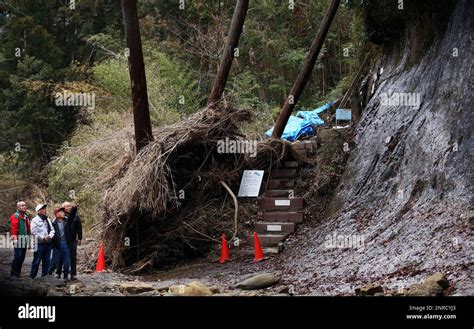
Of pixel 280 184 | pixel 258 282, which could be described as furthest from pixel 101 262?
pixel 280 184

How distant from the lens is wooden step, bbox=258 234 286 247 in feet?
60.2

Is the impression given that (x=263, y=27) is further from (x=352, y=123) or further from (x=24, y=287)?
(x=24, y=287)

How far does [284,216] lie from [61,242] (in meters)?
6.88

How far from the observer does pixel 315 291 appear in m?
12.6

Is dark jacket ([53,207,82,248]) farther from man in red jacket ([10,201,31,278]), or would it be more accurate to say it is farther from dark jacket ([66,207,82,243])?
man in red jacket ([10,201,31,278])

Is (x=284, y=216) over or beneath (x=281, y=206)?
beneath

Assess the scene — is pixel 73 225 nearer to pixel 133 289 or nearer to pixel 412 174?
pixel 133 289

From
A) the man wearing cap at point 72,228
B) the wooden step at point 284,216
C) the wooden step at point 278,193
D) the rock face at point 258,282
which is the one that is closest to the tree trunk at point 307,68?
the wooden step at point 278,193

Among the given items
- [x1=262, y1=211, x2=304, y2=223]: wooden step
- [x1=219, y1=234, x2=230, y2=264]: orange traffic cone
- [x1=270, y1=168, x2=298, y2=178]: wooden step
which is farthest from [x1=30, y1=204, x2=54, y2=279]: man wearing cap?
[x1=270, y1=168, x2=298, y2=178]: wooden step

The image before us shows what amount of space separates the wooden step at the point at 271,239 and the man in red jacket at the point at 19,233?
22.1 ft

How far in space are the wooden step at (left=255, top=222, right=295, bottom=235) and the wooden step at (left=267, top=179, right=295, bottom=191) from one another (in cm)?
181

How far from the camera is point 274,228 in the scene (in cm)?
1881

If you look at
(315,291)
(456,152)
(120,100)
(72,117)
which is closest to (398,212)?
(456,152)
